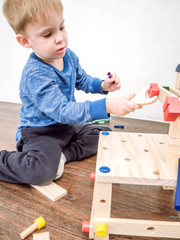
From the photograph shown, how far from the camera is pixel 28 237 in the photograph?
1.69ft

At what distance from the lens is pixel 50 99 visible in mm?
673

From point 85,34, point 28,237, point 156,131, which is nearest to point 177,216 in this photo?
point 28,237

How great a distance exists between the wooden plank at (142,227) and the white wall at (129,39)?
32.7 inches

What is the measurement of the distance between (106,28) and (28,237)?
105 centimetres

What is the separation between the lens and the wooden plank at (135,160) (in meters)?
0.48

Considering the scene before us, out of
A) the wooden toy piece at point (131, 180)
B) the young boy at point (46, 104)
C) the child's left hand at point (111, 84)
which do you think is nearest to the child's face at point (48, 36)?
the young boy at point (46, 104)

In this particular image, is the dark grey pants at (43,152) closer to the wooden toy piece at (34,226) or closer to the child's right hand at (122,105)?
the wooden toy piece at (34,226)

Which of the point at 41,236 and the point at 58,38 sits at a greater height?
the point at 58,38

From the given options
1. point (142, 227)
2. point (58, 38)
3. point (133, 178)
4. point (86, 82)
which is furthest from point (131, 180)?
point (86, 82)

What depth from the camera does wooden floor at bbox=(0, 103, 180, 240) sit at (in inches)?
21.2

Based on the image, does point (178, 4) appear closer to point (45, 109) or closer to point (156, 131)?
point (156, 131)

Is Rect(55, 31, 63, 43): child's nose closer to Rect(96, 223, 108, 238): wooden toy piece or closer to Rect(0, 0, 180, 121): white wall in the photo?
Rect(96, 223, 108, 238): wooden toy piece

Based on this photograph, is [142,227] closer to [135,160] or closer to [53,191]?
[135,160]

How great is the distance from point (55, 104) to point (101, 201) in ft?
1.00
